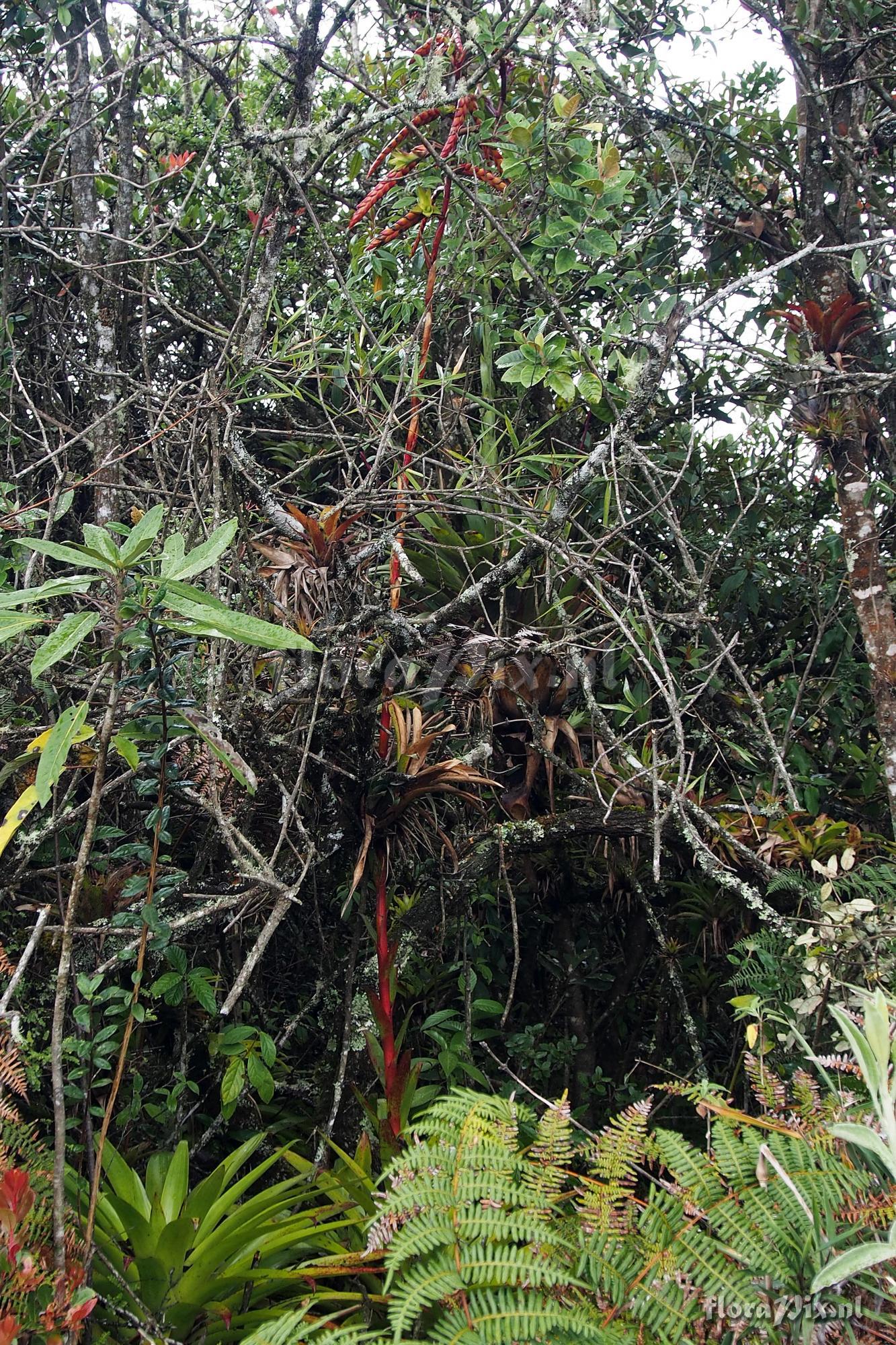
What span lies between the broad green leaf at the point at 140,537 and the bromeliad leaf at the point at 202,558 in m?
0.06

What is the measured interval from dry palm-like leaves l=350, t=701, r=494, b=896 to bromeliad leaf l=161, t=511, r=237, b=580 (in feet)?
2.92

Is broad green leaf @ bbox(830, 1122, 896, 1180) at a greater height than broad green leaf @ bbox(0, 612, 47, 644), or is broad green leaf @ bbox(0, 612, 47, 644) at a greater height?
broad green leaf @ bbox(0, 612, 47, 644)

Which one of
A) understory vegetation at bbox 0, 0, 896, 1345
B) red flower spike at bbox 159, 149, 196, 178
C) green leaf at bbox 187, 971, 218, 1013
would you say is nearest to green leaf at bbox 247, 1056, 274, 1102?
understory vegetation at bbox 0, 0, 896, 1345

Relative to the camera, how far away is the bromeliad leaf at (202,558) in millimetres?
1646

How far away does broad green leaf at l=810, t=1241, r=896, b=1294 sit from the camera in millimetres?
1301

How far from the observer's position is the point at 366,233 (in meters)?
3.46

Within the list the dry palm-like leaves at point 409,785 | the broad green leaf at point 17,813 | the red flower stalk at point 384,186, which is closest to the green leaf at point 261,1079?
the dry palm-like leaves at point 409,785

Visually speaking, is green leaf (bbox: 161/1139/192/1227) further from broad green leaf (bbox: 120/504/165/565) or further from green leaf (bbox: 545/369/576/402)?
green leaf (bbox: 545/369/576/402)

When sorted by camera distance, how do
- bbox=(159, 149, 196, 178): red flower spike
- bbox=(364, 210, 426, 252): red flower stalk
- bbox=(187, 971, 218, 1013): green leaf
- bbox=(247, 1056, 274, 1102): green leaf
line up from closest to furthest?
bbox=(187, 971, 218, 1013): green leaf
bbox=(247, 1056, 274, 1102): green leaf
bbox=(364, 210, 426, 252): red flower stalk
bbox=(159, 149, 196, 178): red flower spike

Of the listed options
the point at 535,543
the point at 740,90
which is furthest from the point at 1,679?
the point at 740,90

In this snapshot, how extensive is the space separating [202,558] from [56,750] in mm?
415

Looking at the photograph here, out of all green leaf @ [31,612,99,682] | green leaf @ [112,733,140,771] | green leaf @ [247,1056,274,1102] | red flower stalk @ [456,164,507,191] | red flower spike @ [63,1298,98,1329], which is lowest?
green leaf @ [247,1056,274,1102]

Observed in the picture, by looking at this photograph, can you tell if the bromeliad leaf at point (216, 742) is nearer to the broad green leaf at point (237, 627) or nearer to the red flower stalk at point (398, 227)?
the broad green leaf at point (237, 627)

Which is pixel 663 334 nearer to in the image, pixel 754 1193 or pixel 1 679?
pixel 754 1193
